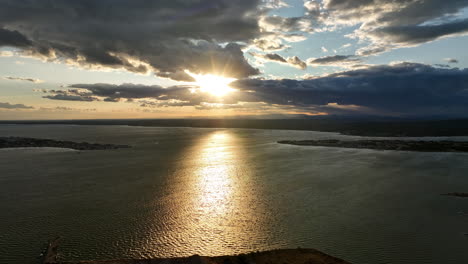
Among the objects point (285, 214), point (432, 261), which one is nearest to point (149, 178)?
point (285, 214)

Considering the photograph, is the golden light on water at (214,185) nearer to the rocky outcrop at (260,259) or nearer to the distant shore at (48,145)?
the rocky outcrop at (260,259)

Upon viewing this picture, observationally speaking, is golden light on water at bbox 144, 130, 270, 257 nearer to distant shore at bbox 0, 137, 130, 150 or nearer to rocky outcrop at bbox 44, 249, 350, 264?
rocky outcrop at bbox 44, 249, 350, 264

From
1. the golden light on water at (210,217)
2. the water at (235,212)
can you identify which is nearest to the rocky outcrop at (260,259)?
the water at (235,212)

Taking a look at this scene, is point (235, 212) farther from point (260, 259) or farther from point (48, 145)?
point (48, 145)

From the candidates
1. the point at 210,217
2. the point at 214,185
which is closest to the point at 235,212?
the point at 210,217

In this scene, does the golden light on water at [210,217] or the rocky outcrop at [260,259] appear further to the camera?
the golden light on water at [210,217]

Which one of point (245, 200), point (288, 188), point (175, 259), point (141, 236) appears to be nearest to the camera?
point (175, 259)

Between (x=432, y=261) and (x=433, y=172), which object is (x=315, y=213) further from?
(x=433, y=172)
